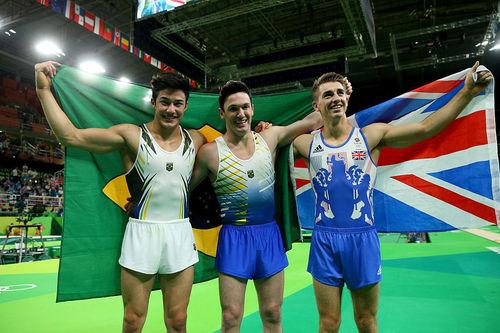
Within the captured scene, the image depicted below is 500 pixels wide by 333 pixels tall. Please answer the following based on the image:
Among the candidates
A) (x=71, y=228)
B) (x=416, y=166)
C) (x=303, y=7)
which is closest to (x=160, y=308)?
(x=71, y=228)

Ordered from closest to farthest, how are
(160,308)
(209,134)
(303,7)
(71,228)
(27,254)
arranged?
(71,228), (209,134), (160,308), (27,254), (303,7)

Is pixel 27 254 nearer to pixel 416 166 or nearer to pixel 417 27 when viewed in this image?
pixel 416 166

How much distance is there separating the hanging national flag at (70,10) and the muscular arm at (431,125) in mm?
10296

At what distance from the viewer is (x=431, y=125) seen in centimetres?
268

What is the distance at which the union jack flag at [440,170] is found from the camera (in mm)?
3137

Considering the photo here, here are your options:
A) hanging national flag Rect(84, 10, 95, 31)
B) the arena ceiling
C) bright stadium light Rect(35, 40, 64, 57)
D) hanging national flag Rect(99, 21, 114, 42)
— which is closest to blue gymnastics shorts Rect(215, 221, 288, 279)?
the arena ceiling

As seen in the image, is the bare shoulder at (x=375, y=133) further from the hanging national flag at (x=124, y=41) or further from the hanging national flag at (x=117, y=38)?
the hanging national flag at (x=124, y=41)

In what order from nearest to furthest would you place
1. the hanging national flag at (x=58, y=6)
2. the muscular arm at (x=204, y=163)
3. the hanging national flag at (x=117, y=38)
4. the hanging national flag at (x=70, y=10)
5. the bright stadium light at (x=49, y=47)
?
the muscular arm at (x=204, y=163) → the hanging national flag at (x=58, y=6) → the hanging national flag at (x=70, y=10) → the hanging national flag at (x=117, y=38) → the bright stadium light at (x=49, y=47)

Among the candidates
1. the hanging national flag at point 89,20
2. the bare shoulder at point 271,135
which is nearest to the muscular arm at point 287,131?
the bare shoulder at point 271,135

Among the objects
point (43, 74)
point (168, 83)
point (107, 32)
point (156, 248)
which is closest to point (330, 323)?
point (156, 248)

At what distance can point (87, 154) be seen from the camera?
2.99 m

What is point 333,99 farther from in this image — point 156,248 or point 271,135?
point 156,248

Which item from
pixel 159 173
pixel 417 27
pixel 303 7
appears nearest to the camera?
pixel 159 173

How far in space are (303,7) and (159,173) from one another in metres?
10.4
